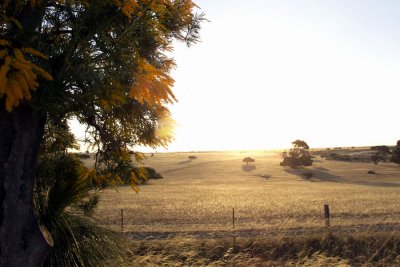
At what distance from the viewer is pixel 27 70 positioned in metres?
4.00

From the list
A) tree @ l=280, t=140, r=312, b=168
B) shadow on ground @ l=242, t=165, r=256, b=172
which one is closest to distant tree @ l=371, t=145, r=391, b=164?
tree @ l=280, t=140, r=312, b=168

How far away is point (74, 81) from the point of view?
4949 millimetres

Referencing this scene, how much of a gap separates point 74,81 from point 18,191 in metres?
1.69

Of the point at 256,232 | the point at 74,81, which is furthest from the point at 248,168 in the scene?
the point at 74,81

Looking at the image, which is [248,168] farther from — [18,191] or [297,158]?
[18,191]

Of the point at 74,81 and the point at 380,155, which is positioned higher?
the point at 74,81

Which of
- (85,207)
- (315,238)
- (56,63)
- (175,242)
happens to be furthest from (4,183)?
(315,238)

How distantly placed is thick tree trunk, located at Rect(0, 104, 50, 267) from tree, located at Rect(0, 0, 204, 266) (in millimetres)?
11

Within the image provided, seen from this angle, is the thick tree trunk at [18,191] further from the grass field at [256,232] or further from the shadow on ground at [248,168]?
the shadow on ground at [248,168]

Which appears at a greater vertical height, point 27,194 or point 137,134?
point 137,134

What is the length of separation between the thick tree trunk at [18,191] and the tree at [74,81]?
1cm

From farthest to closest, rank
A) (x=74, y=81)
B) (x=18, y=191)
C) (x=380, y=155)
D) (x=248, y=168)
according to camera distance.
→ (x=380, y=155)
(x=248, y=168)
(x=18, y=191)
(x=74, y=81)

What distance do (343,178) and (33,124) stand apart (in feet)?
182

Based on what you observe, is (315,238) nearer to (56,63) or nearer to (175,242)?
(175,242)
